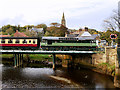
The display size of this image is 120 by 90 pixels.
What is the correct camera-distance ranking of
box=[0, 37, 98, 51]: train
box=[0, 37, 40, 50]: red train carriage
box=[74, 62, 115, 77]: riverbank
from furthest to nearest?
box=[0, 37, 40, 50]: red train carriage < box=[0, 37, 98, 51]: train < box=[74, 62, 115, 77]: riverbank

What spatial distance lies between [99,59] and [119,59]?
6.17 metres

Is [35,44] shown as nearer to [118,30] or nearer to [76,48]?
[76,48]

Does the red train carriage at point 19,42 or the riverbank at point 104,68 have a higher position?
the red train carriage at point 19,42

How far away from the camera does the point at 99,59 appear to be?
30.2 m

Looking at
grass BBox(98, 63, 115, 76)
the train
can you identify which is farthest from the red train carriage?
grass BBox(98, 63, 115, 76)

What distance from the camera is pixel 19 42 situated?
3362cm

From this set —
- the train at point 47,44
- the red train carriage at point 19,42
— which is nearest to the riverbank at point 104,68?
the train at point 47,44

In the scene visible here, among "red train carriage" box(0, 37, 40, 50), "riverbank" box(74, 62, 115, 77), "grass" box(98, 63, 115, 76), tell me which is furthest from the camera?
"red train carriage" box(0, 37, 40, 50)

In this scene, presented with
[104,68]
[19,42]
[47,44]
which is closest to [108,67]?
[104,68]

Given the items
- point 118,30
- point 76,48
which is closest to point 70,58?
point 76,48

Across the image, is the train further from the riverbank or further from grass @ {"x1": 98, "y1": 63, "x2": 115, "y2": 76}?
grass @ {"x1": 98, "y1": 63, "x2": 115, "y2": 76}

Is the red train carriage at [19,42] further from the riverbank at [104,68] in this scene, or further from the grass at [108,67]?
the grass at [108,67]

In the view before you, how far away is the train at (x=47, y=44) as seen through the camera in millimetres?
33344

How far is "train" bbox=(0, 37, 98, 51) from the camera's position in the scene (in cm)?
3334
